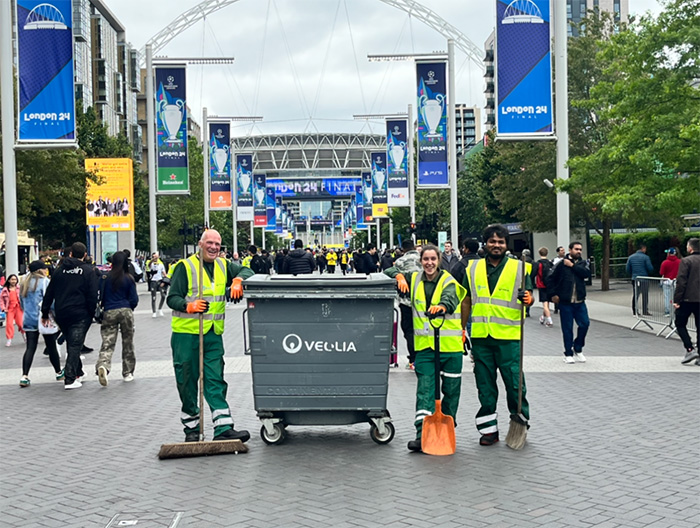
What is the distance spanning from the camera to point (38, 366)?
585 inches

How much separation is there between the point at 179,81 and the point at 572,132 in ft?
50.0

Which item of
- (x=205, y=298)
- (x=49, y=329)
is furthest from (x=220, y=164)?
(x=205, y=298)

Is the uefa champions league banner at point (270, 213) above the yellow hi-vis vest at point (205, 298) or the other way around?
above

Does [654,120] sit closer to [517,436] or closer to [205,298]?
[517,436]

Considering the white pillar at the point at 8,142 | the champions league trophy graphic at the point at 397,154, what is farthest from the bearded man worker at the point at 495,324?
the champions league trophy graphic at the point at 397,154

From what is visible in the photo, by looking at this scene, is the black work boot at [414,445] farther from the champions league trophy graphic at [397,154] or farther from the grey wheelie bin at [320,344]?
the champions league trophy graphic at [397,154]

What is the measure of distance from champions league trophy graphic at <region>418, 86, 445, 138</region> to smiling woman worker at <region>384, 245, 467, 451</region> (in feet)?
69.5

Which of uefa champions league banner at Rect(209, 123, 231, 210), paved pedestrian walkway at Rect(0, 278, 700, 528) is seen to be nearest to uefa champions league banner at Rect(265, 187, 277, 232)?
uefa champions league banner at Rect(209, 123, 231, 210)

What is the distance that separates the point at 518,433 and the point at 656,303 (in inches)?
465

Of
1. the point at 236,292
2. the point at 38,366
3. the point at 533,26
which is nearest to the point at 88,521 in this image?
the point at 236,292

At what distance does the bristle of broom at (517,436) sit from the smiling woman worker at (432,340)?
50cm

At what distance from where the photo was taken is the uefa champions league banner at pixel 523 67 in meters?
19.9

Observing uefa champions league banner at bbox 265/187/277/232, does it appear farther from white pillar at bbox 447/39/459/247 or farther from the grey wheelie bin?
the grey wheelie bin

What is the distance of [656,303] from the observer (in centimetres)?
1844
